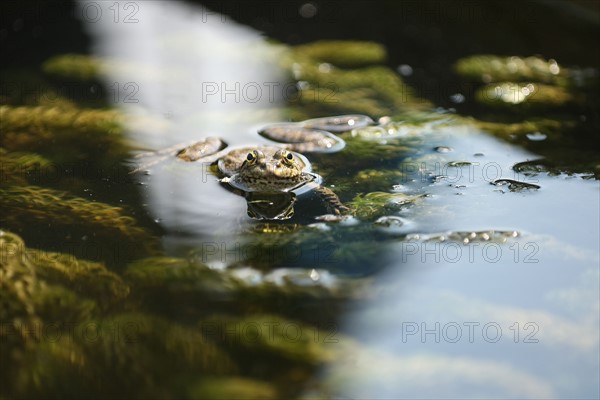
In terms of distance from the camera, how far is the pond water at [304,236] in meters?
2.12

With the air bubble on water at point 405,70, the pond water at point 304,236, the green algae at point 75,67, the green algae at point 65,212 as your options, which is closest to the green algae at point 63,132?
the pond water at point 304,236

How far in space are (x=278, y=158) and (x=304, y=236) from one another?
0.57m

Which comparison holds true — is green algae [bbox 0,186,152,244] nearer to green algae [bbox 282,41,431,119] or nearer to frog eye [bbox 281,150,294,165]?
frog eye [bbox 281,150,294,165]

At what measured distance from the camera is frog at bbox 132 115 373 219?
3.24 meters

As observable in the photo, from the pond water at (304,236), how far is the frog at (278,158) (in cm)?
8

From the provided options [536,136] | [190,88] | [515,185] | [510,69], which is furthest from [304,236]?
[510,69]

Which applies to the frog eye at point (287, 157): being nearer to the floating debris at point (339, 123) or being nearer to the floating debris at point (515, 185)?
the floating debris at point (339, 123)

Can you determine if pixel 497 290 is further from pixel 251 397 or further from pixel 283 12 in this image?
pixel 283 12

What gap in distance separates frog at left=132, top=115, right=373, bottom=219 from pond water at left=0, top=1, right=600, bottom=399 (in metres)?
0.08

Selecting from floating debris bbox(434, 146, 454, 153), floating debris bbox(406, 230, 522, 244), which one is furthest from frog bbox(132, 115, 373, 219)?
floating debris bbox(434, 146, 454, 153)

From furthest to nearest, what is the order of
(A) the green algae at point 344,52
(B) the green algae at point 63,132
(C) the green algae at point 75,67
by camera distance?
(A) the green algae at point 344,52 → (C) the green algae at point 75,67 → (B) the green algae at point 63,132

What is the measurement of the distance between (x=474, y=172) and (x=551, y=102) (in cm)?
119

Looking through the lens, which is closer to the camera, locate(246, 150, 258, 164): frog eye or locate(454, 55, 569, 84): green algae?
locate(246, 150, 258, 164): frog eye

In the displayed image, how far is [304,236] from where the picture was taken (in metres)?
2.84
